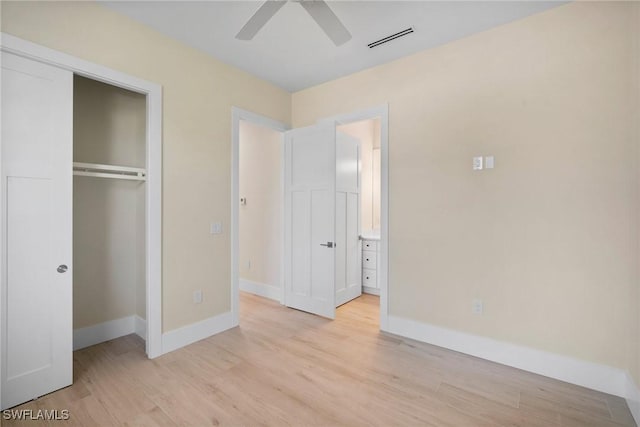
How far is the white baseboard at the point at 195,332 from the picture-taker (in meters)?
2.74

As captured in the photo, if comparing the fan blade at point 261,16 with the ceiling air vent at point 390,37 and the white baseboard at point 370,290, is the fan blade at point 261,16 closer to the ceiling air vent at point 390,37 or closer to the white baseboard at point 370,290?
the ceiling air vent at point 390,37

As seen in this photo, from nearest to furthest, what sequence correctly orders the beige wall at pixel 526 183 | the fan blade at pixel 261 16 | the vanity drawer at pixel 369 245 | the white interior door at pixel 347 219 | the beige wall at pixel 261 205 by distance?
the fan blade at pixel 261 16 → the beige wall at pixel 526 183 → the white interior door at pixel 347 219 → the beige wall at pixel 261 205 → the vanity drawer at pixel 369 245

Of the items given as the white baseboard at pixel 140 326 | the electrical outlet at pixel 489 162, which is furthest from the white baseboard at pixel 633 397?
the white baseboard at pixel 140 326

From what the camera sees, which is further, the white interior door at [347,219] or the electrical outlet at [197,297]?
the white interior door at [347,219]

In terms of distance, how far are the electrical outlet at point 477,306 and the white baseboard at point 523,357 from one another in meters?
0.22

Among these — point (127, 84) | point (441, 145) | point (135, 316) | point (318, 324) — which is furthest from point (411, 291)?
point (127, 84)

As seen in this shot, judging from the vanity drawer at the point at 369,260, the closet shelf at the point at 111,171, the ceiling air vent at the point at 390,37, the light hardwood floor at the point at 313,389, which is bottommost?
the light hardwood floor at the point at 313,389

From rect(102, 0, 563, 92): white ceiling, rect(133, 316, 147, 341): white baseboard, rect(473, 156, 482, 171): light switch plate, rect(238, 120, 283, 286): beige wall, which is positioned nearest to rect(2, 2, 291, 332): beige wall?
rect(102, 0, 563, 92): white ceiling

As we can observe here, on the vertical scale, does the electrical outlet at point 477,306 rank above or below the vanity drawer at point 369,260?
below

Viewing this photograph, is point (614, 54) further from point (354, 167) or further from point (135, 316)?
point (135, 316)

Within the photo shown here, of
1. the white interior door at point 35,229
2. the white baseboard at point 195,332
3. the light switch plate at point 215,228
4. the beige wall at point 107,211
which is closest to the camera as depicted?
the white interior door at point 35,229

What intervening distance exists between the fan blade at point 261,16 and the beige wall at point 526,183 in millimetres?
1648

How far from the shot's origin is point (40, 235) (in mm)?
2057

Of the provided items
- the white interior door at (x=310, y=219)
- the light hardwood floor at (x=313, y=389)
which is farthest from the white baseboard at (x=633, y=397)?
the white interior door at (x=310, y=219)
